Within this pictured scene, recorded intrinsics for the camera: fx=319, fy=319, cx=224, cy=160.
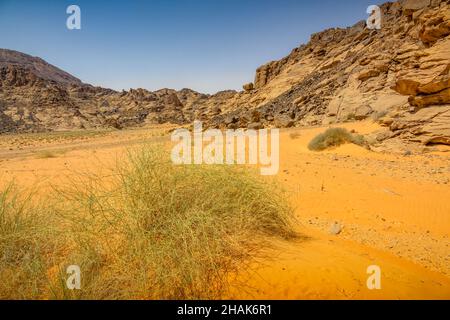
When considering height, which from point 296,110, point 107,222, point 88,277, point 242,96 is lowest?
point 88,277

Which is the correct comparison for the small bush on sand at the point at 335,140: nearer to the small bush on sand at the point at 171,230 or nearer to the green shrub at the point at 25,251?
the small bush on sand at the point at 171,230

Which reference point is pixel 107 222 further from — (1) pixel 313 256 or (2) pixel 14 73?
(2) pixel 14 73

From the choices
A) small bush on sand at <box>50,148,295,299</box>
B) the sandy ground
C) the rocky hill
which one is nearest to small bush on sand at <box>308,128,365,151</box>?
the rocky hill

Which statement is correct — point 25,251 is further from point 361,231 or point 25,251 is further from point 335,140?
point 335,140

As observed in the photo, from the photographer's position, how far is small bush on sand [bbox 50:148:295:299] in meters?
2.24

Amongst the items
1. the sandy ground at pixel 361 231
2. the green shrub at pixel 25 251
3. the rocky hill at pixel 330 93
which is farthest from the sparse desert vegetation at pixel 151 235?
the rocky hill at pixel 330 93

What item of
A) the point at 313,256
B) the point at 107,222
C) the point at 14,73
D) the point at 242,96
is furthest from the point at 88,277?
the point at 14,73

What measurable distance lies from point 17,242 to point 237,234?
1.91 metres

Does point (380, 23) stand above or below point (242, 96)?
above

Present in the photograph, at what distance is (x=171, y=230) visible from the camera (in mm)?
2551

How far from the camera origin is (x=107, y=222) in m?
2.70

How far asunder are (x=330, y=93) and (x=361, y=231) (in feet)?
76.2
